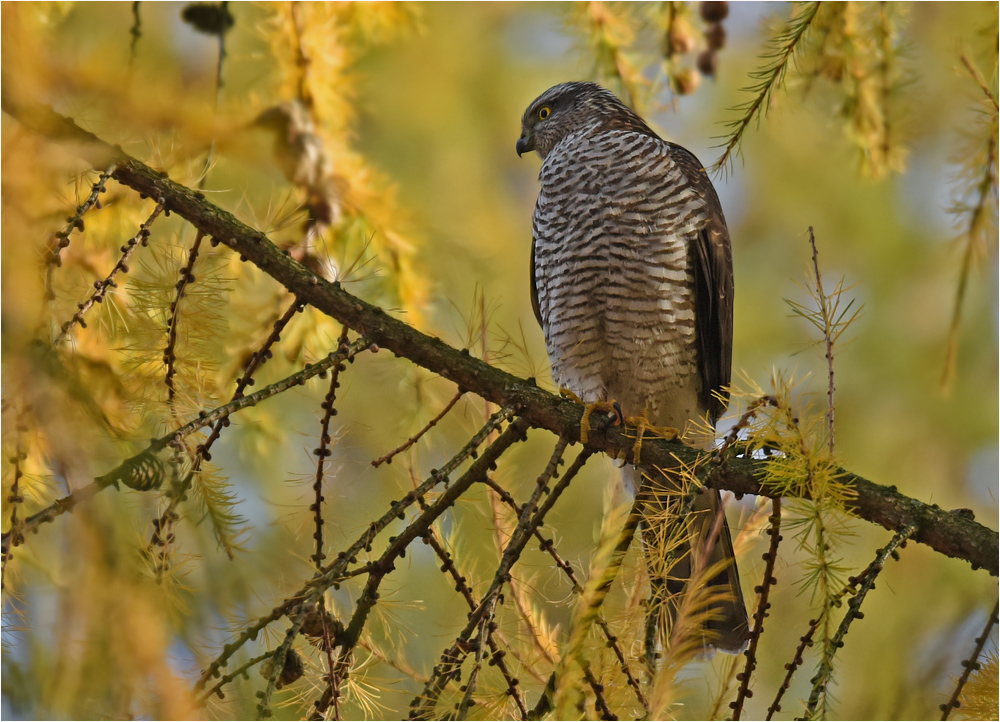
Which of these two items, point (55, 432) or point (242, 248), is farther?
point (242, 248)

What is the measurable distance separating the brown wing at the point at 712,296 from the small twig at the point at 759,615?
1.39 m

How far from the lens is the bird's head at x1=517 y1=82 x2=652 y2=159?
345 centimetres

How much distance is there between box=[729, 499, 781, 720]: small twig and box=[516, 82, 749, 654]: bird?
117 centimetres

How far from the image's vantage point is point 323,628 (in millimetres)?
1558

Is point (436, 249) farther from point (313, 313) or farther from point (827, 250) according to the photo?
point (827, 250)

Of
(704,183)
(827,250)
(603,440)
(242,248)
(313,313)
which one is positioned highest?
(827,250)

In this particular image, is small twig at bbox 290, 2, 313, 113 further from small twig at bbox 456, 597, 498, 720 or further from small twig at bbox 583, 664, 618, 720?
small twig at bbox 583, 664, 618, 720

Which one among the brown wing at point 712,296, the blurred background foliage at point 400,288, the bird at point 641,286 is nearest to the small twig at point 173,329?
the blurred background foliage at point 400,288

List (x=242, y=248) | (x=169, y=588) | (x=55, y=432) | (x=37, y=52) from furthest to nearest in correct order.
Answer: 1. (x=242, y=248)
2. (x=169, y=588)
3. (x=37, y=52)
4. (x=55, y=432)

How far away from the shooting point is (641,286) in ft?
9.34

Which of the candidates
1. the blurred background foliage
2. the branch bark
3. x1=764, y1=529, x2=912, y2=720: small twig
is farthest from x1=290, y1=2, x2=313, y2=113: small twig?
x1=764, y1=529, x2=912, y2=720: small twig

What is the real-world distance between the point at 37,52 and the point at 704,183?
7.61 feet

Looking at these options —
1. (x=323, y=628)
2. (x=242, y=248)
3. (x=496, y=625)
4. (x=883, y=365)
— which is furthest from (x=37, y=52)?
(x=883, y=365)

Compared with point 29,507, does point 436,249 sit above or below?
above
